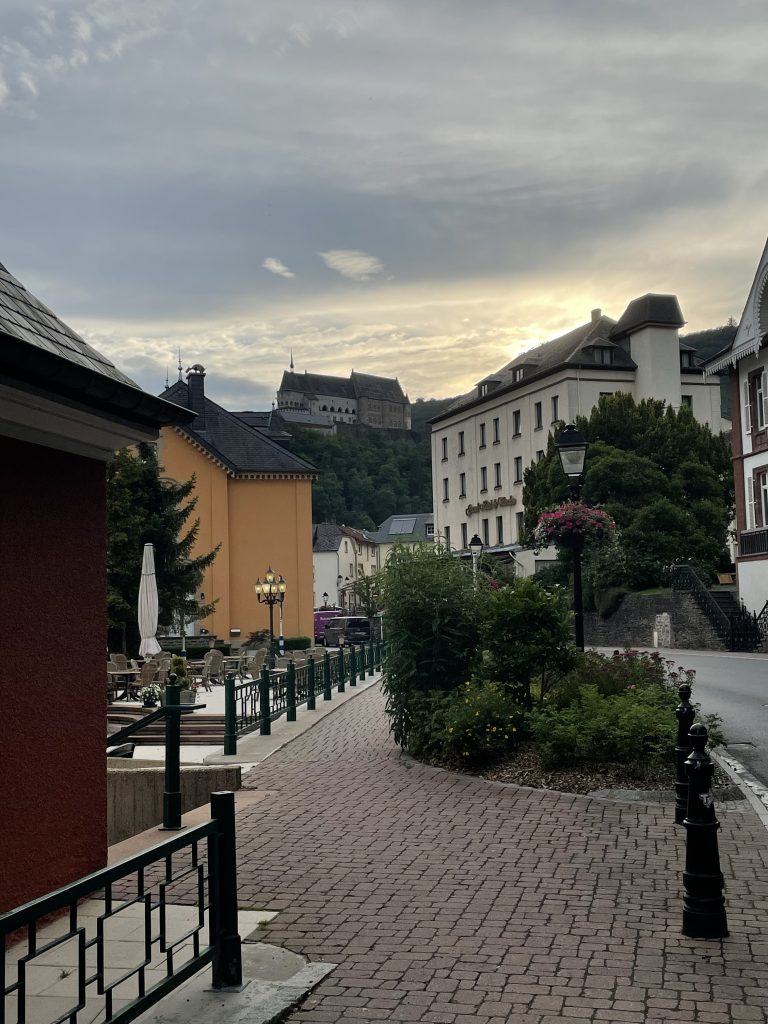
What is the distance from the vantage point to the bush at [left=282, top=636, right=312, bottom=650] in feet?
156

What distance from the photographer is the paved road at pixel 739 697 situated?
41.0 ft

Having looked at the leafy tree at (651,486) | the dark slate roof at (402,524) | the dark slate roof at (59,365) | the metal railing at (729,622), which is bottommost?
the metal railing at (729,622)

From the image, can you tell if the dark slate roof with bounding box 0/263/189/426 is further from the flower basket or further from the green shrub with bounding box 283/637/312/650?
the green shrub with bounding box 283/637/312/650

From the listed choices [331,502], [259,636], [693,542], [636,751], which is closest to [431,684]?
[636,751]

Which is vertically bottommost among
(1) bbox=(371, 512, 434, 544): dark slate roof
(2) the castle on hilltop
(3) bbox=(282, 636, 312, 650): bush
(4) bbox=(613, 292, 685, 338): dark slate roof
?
(3) bbox=(282, 636, 312, 650): bush

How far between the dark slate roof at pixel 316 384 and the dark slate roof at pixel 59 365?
18667 centimetres

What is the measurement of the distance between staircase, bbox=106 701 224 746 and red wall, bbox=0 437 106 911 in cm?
928

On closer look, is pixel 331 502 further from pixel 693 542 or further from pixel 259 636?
pixel 693 542

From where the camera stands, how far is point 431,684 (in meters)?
12.5

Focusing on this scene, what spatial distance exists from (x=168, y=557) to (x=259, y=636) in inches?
421

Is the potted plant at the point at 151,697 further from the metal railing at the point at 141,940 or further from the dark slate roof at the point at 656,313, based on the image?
the dark slate roof at the point at 656,313

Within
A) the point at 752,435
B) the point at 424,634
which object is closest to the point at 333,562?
the point at 752,435

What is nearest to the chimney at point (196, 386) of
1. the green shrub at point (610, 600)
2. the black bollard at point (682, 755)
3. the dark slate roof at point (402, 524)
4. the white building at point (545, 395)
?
the white building at point (545, 395)

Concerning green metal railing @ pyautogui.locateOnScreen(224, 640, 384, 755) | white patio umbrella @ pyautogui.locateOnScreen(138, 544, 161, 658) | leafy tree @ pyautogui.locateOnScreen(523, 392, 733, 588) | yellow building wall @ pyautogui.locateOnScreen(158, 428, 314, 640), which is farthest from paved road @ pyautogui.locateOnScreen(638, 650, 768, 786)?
yellow building wall @ pyautogui.locateOnScreen(158, 428, 314, 640)
